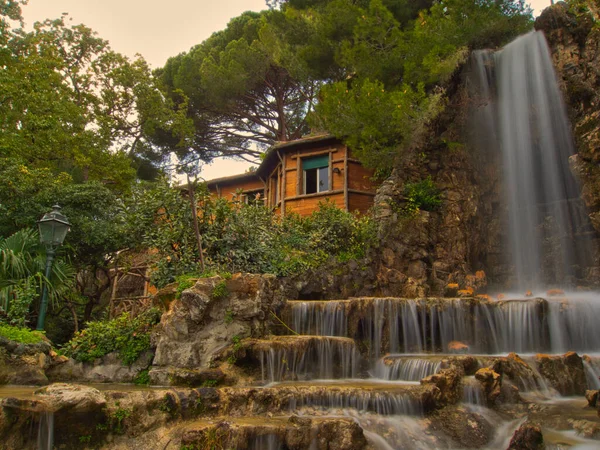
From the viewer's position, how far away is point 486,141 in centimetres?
1841

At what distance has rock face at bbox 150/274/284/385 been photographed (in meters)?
8.87

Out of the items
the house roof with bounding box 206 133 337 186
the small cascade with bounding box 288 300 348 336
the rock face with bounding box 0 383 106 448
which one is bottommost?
the rock face with bounding box 0 383 106 448

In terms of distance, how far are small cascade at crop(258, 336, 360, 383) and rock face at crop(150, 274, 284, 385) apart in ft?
2.85

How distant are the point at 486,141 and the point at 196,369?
47.8 ft

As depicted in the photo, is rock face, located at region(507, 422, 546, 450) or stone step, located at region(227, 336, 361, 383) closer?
rock face, located at region(507, 422, 546, 450)

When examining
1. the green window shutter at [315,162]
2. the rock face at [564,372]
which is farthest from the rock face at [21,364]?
the green window shutter at [315,162]

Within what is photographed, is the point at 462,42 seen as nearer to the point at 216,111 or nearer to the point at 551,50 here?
the point at 551,50

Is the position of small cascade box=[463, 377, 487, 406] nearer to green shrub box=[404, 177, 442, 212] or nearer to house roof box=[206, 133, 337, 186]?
green shrub box=[404, 177, 442, 212]

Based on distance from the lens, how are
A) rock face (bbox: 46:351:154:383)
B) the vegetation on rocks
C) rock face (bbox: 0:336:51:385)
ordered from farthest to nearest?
the vegetation on rocks, rock face (bbox: 46:351:154:383), rock face (bbox: 0:336:51:385)

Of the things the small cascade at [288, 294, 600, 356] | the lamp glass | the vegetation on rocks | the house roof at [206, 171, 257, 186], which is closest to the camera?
the lamp glass

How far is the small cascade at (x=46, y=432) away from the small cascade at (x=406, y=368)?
5.51m

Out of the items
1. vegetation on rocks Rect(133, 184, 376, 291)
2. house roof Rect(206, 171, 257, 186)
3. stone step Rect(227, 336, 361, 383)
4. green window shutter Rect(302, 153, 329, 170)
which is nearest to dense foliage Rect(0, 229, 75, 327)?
vegetation on rocks Rect(133, 184, 376, 291)

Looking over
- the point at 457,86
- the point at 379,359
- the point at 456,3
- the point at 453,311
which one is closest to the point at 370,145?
the point at 457,86

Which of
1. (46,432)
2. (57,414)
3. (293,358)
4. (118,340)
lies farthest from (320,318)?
(46,432)
